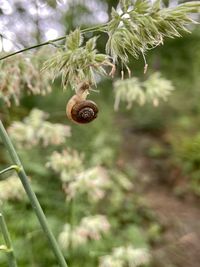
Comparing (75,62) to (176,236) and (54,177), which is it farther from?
(176,236)

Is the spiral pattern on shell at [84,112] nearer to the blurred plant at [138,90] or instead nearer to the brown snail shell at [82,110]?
the brown snail shell at [82,110]

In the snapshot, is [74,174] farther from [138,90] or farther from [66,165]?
[138,90]

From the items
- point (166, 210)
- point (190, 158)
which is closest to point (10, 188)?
point (166, 210)

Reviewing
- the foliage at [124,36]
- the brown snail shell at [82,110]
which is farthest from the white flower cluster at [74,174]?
the foliage at [124,36]

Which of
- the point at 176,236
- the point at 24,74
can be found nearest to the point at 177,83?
the point at 176,236

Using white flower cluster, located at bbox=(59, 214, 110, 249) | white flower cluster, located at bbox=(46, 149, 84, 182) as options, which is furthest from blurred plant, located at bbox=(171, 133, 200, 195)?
white flower cluster, located at bbox=(46, 149, 84, 182)

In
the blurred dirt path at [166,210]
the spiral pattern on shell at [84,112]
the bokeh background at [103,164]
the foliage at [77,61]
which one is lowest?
the blurred dirt path at [166,210]

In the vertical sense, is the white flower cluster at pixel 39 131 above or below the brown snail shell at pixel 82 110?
below
